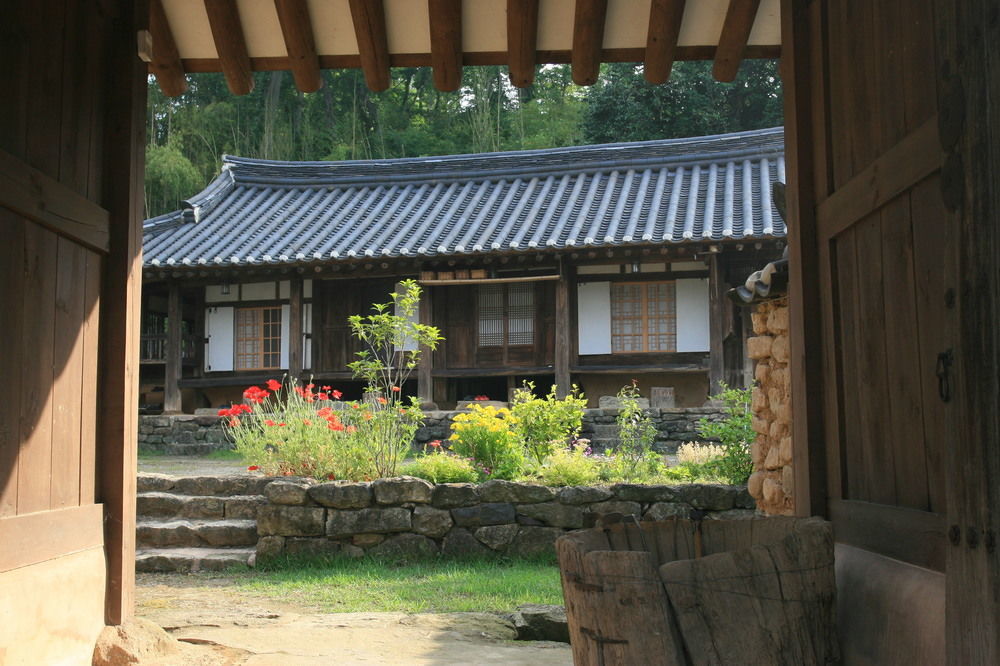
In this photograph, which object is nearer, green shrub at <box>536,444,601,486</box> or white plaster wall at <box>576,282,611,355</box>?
green shrub at <box>536,444,601,486</box>

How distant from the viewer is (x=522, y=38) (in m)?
4.28

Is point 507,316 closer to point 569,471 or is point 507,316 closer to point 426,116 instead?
point 569,471

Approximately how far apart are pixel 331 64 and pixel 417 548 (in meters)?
4.24

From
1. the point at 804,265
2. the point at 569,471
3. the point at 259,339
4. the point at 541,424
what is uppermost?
the point at 259,339

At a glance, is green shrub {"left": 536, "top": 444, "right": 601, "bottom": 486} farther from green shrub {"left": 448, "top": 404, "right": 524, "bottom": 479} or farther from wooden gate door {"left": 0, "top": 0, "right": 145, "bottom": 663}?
wooden gate door {"left": 0, "top": 0, "right": 145, "bottom": 663}

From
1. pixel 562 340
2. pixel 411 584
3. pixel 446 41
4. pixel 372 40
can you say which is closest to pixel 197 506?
pixel 411 584

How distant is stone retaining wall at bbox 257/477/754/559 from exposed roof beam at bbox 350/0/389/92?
3.83 meters

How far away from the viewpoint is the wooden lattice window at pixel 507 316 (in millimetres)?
15133

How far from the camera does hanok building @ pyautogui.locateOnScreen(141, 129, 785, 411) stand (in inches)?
552

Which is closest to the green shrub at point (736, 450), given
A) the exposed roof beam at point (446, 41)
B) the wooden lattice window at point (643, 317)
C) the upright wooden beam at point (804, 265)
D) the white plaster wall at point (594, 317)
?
the upright wooden beam at point (804, 265)

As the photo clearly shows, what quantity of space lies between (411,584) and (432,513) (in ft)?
3.36

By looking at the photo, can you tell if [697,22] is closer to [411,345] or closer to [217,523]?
[217,523]

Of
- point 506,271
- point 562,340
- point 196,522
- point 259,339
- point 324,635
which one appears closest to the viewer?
point 324,635

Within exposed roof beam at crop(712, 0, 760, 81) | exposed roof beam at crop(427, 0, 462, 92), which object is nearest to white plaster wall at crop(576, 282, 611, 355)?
exposed roof beam at crop(712, 0, 760, 81)
